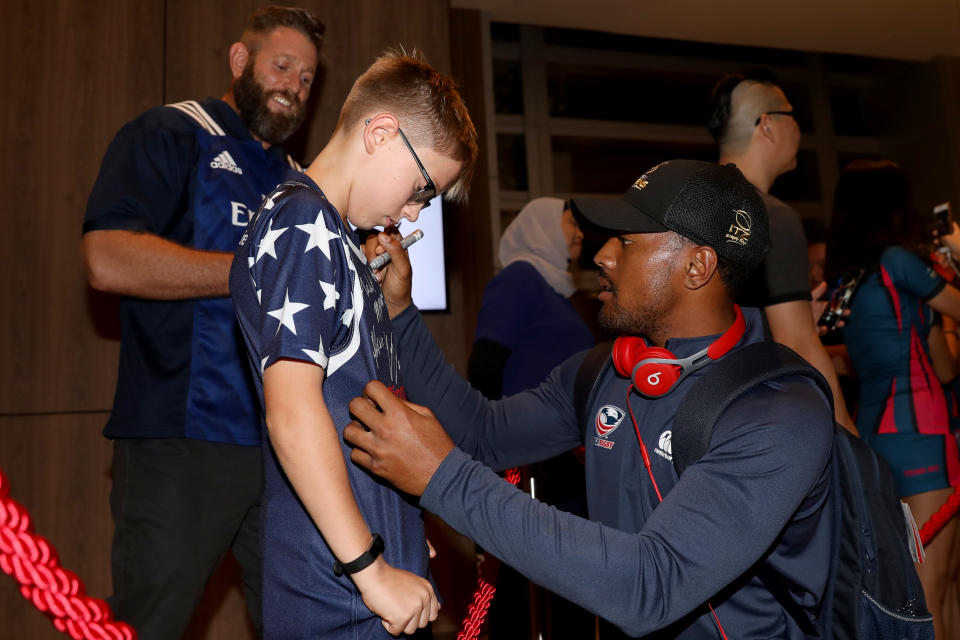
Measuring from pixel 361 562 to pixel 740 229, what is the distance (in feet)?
3.15

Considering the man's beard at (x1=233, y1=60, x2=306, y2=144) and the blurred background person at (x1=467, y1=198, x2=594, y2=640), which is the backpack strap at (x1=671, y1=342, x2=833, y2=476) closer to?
the blurred background person at (x1=467, y1=198, x2=594, y2=640)

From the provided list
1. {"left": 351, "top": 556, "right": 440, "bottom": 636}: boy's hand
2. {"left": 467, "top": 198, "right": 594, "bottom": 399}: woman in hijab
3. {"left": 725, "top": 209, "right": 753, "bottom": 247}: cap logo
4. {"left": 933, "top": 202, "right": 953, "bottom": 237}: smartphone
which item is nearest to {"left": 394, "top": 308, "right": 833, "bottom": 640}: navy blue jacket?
{"left": 351, "top": 556, "right": 440, "bottom": 636}: boy's hand

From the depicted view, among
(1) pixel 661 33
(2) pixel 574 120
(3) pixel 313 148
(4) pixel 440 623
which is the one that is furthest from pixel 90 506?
(2) pixel 574 120

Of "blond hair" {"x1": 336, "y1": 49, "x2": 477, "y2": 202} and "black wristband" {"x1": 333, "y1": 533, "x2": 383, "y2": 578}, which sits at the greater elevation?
"blond hair" {"x1": 336, "y1": 49, "x2": 477, "y2": 202}

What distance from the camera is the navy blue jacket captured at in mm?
1138

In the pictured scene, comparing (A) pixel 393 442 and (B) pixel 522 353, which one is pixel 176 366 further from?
(B) pixel 522 353

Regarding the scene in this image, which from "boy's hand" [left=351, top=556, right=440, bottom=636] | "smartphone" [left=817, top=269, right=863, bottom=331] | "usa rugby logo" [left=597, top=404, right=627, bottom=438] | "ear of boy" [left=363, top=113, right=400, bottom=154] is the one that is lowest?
"boy's hand" [left=351, top=556, right=440, bottom=636]

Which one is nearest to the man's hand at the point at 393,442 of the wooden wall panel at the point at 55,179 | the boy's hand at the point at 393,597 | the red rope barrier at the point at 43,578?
the boy's hand at the point at 393,597

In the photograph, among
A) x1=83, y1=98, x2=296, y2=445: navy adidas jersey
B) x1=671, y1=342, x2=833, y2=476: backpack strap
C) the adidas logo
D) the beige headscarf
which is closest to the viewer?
x1=671, y1=342, x2=833, y2=476: backpack strap

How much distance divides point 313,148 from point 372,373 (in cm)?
247

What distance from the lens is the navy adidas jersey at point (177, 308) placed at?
1.83 meters

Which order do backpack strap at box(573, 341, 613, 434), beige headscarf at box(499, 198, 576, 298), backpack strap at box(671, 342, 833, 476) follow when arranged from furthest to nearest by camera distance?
beige headscarf at box(499, 198, 576, 298) < backpack strap at box(573, 341, 613, 434) < backpack strap at box(671, 342, 833, 476)

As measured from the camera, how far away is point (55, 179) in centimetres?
315

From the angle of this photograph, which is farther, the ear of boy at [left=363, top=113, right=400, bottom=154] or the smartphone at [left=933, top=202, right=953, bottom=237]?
the smartphone at [left=933, top=202, right=953, bottom=237]
